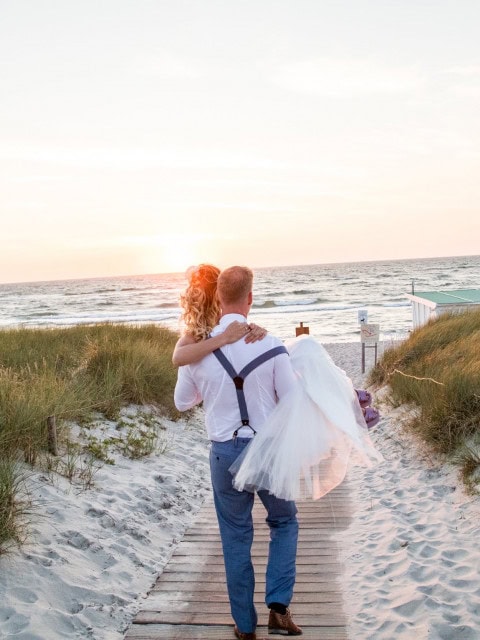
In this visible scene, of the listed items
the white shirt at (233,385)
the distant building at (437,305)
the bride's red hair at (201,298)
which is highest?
the bride's red hair at (201,298)

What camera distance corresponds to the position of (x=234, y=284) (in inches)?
126

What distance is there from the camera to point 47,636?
350cm

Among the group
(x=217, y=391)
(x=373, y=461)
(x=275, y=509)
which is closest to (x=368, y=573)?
A: (x=373, y=461)

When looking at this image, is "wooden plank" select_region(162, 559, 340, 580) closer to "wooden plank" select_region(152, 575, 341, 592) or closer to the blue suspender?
"wooden plank" select_region(152, 575, 341, 592)

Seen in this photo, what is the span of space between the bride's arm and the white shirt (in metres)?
0.05

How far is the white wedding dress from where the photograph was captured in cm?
322

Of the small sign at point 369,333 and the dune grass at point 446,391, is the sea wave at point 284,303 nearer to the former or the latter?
the small sign at point 369,333

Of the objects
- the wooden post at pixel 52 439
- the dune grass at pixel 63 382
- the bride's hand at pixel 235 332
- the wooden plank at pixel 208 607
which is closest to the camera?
the bride's hand at pixel 235 332

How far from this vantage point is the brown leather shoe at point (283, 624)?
11.6 feet

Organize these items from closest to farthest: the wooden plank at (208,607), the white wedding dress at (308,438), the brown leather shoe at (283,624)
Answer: the white wedding dress at (308,438) → the brown leather shoe at (283,624) → the wooden plank at (208,607)

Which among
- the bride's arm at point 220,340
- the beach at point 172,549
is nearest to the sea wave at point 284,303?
the beach at point 172,549

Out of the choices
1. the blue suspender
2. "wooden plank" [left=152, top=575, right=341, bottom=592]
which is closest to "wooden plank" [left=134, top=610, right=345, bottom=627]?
"wooden plank" [left=152, top=575, right=341, bottom=592]

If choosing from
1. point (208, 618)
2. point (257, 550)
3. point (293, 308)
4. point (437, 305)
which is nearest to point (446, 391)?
point (257, 550)

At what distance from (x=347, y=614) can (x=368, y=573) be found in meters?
0.68
